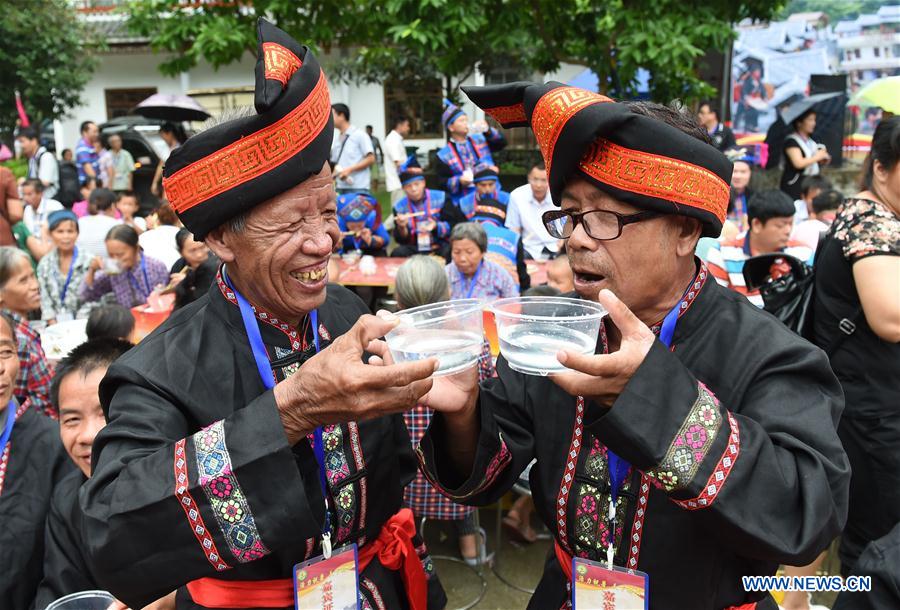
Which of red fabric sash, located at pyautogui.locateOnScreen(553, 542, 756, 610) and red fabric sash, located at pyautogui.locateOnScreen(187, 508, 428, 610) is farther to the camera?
red fabric sash, located at pyautogui.locateOnScreen(553, 542, 756, 610)

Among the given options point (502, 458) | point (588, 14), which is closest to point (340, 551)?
point (502, 458)

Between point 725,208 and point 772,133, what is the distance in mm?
12266

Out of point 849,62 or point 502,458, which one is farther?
point 849,62

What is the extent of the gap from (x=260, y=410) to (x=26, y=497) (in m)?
1.80

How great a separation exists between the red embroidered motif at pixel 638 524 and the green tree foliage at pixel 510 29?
7.70 m

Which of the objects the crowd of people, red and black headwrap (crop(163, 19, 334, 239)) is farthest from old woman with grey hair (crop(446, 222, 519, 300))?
red and black headwrap (crop(163, 19, 334, 239))

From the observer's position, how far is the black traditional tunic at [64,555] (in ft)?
8.63

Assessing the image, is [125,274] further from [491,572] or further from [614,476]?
[614,476]

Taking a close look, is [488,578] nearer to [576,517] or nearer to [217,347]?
[576,517]

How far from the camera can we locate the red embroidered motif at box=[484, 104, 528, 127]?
1.96 meters

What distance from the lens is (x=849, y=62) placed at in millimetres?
15641

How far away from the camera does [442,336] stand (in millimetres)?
1718

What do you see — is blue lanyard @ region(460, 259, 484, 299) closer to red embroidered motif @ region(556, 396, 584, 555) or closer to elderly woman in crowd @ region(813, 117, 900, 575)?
elderly woman in crowd @ region(813, 117, 900, 575)

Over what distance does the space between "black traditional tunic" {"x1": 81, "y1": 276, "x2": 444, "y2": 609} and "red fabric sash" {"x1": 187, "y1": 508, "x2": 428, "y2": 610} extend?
0.09ft
